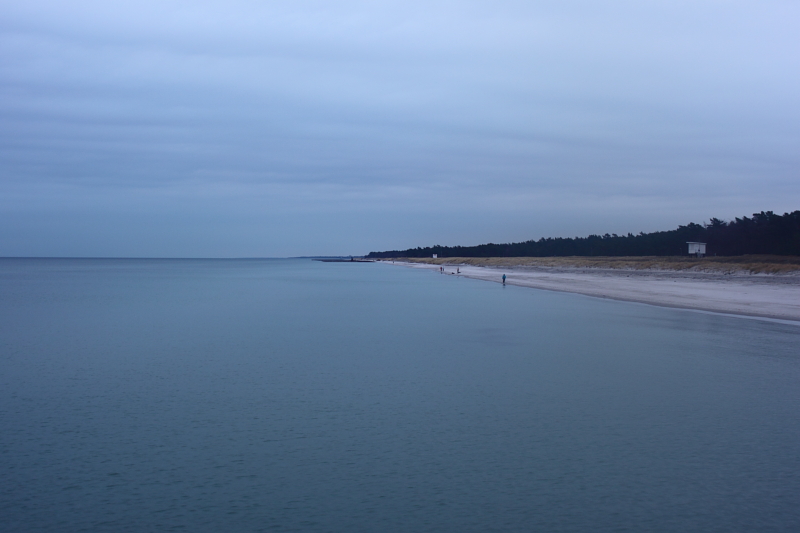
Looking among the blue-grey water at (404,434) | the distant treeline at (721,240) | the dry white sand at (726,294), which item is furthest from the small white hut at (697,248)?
Answer: the blue-grey water at (404,434)

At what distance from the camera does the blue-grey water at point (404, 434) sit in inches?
256

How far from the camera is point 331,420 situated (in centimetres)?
1000

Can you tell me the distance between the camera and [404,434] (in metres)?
9.21

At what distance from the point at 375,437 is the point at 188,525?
3428 millimetres

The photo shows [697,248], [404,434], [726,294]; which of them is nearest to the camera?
[404,434]

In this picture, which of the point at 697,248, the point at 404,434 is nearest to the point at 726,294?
the point at 404,434

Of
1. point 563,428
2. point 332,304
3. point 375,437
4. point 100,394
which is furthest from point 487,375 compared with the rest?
point 332,304

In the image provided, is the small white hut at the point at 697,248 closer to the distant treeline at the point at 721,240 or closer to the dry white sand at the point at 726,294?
the distant treeline at the point at 721,240

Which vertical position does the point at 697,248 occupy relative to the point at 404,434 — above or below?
above

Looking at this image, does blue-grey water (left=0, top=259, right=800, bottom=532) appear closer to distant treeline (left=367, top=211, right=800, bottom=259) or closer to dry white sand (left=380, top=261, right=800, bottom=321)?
dry white sand (left=380, top=261, right=800, bottom=321)

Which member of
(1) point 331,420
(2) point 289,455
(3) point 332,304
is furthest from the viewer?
(3) point 332,304

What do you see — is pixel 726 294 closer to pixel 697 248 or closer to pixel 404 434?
pixel 404 434

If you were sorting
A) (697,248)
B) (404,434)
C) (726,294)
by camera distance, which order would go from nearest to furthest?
(404,434)
(726,294)
(697,248)

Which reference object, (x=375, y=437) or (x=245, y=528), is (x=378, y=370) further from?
(x=245, y=528)
